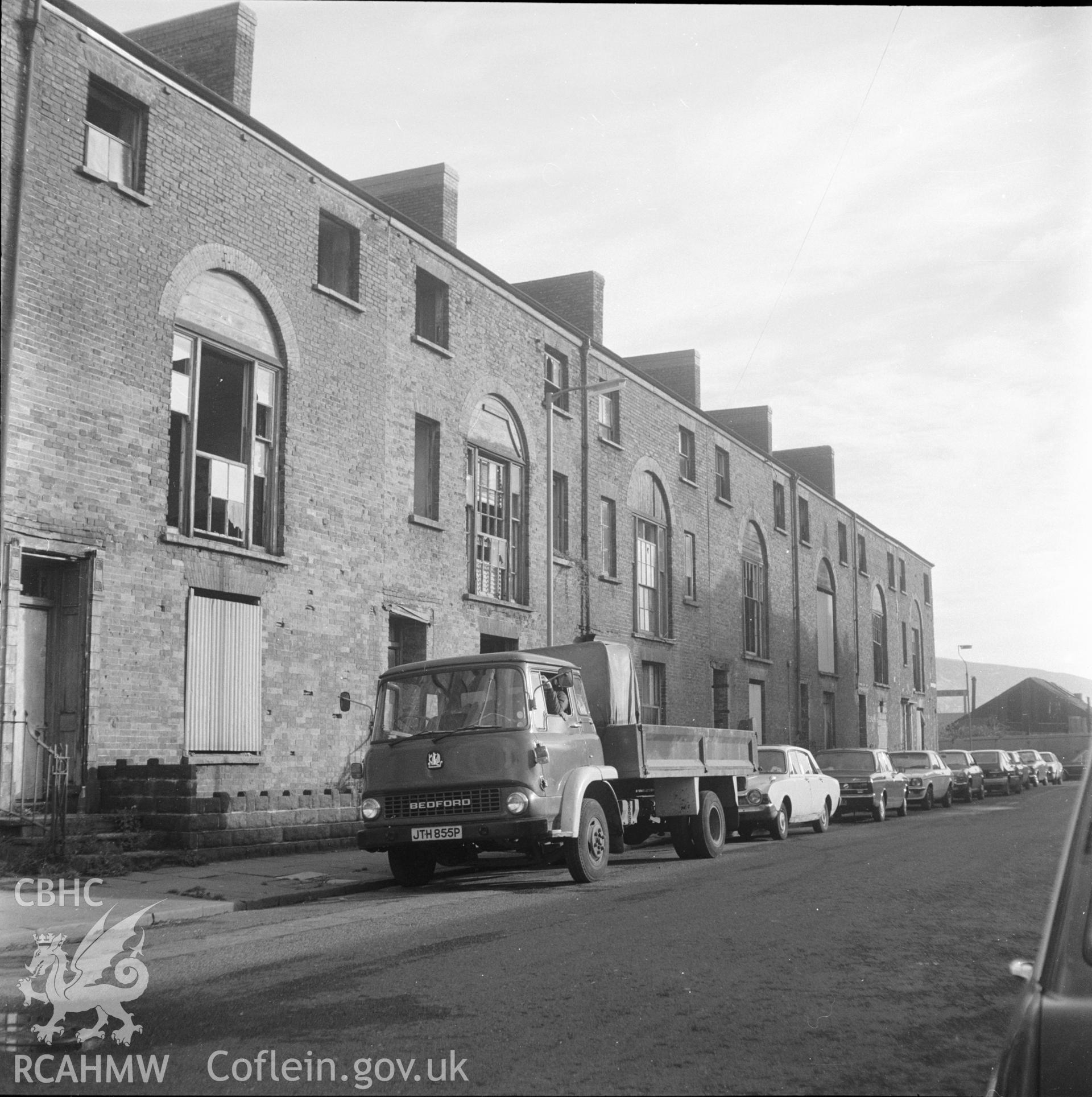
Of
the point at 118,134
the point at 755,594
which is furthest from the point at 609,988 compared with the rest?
the point at 755,594

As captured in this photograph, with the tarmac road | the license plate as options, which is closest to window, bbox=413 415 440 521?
the license plate

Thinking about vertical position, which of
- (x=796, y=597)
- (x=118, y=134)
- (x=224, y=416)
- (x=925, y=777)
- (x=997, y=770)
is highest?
(x=118, y=134)

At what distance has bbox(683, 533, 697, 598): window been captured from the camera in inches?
1334

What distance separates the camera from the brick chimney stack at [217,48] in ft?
63.5

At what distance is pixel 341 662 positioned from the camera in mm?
19594

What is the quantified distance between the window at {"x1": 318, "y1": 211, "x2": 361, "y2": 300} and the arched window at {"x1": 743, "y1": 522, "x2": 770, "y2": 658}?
20.4 m

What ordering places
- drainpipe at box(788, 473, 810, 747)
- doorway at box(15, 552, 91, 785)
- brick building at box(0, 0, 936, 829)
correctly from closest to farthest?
doorway at box(15, 552, 91, 785) < brick building at box(0, 0, 936, 829) < drainpipe at box(788, 473, 810, 747)

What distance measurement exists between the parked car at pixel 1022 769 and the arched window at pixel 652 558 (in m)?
18.3

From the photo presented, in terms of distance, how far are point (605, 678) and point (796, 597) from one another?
28.8 metres

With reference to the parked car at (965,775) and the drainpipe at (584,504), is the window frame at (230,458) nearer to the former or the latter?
the drainpipe at (584,504)

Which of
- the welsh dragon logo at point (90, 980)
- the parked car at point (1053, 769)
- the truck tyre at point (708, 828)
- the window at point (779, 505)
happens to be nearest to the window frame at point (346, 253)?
the truck tyre at point (708, 828)

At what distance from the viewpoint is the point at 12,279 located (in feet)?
46.7

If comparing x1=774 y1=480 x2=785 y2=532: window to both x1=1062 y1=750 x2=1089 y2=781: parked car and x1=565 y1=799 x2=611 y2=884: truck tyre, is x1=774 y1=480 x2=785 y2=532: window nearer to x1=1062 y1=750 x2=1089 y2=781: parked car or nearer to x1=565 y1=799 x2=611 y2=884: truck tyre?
x1=565 y1=799 x2=611 y2=884: truck tyre

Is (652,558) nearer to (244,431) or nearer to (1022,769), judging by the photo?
(244,431)
